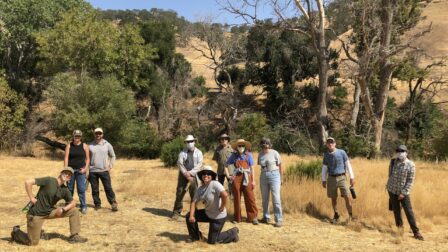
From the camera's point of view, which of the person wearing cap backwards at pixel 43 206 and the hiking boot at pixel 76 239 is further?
the hiking boot at pixel 76 239

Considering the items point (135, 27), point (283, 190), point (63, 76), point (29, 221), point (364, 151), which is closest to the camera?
point (29, 221)

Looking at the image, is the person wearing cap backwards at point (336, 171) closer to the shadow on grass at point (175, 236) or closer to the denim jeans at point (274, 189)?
the denim jeans at point (274, 189)

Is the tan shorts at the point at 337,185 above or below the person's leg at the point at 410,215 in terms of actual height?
above

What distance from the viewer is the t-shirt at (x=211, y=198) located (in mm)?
7094

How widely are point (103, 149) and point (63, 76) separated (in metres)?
18.9

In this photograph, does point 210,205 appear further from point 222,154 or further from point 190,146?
point 222,154

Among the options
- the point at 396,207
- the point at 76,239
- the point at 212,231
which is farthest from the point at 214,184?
the point at 396,207

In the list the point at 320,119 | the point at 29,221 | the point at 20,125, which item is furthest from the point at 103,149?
the point at 20,125

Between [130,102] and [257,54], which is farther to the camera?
[257,54]

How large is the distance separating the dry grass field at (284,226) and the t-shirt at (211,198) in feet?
1.78

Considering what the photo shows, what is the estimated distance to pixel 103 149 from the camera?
30.4 feet

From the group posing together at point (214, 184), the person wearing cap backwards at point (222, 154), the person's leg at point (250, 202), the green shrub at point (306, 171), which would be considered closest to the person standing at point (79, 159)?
the group posing together at point (214, 184)

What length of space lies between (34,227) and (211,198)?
2.81 m

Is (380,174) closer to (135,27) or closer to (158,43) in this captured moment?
(135,27)
